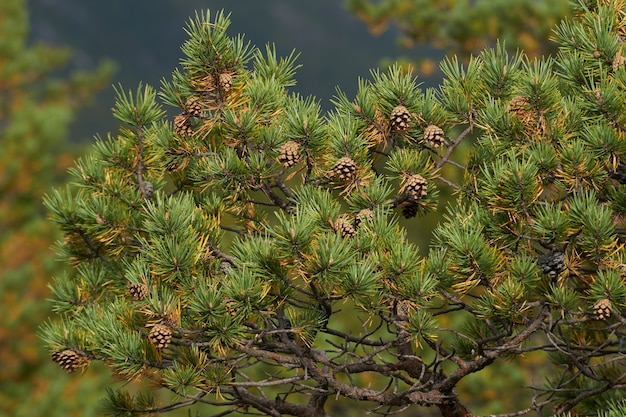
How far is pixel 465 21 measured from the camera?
1082cm

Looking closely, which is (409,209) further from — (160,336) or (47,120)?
(47,120)

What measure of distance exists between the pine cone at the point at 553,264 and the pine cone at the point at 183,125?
1430 millimetres

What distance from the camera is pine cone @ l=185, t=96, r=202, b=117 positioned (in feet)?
10.3

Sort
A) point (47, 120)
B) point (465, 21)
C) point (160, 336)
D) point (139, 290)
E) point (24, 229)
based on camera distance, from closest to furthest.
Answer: point (160, 336), point (139, 290), point (465, 21), point (24, 229), point (47, 120)

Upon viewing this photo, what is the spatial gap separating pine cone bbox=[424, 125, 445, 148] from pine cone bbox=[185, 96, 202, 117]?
2.90 ft

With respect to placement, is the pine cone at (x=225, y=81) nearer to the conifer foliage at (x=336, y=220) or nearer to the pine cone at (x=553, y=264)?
the conifer foliage at (x=336, y=220)

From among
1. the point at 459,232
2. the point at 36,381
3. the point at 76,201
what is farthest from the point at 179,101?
the point at 36,381

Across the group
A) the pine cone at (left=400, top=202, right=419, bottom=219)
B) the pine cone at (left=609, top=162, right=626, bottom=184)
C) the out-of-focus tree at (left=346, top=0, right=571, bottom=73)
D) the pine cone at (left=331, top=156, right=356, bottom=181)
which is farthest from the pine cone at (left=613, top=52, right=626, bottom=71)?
the out-of-focus tree at (left=346, top=0, right=571, bottom=73)

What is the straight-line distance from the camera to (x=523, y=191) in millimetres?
2740

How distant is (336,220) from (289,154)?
1.04 ft

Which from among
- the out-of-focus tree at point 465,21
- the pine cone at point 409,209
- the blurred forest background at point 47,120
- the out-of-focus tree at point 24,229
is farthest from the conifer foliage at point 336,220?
the out-of-focus tree at point 24,229

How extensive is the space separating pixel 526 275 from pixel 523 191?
289 millimetres

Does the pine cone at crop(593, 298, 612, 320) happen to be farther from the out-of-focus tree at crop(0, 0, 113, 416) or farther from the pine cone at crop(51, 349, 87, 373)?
the out-of-focus tree at crop(0, 0, 113, 416)

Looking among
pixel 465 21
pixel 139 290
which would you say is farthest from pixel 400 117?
pixel 465 21
